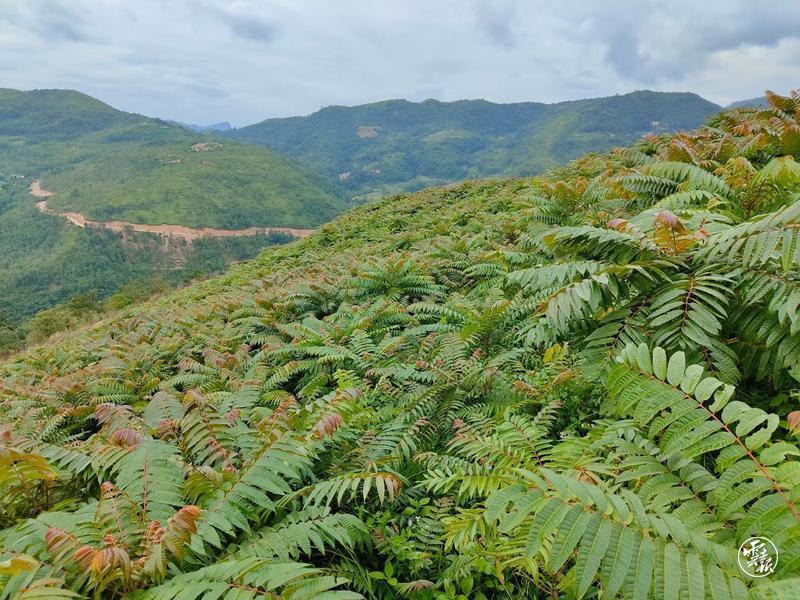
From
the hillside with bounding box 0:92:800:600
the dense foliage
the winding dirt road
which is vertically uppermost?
the hillside with bounding box 0:92:800:600

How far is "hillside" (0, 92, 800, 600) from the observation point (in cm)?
142

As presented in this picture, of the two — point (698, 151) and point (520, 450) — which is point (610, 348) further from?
point (698, 151)

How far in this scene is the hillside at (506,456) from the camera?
4.65ft

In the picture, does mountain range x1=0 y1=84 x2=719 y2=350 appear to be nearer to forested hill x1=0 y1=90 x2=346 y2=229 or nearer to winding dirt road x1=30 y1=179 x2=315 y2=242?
forested hill x1=0 y1=90 x2=346 y2=229

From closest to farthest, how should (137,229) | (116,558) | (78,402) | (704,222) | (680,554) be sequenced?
(680,554) → (116,558) → (704,222) → (78,402) → (137,229)

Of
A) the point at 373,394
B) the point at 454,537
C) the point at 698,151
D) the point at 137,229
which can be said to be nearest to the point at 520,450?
the point at 454,537

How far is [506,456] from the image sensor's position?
2.44m

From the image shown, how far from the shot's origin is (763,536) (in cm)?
139

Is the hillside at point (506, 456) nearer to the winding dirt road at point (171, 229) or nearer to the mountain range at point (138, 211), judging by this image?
the mountain range at point (138, 211)

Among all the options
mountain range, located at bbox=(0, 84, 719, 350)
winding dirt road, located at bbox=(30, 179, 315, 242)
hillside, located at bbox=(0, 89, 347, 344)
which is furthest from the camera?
winding dirt road, located at bbox=(30, 179, 315, 242)

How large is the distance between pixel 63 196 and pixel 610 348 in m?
154

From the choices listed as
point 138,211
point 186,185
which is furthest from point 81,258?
point 186,185

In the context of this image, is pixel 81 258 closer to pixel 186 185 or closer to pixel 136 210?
pixel 136 210

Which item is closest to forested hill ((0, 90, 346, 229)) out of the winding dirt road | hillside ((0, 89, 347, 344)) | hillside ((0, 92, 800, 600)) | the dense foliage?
hillside ((0, 89, 347, 344))
